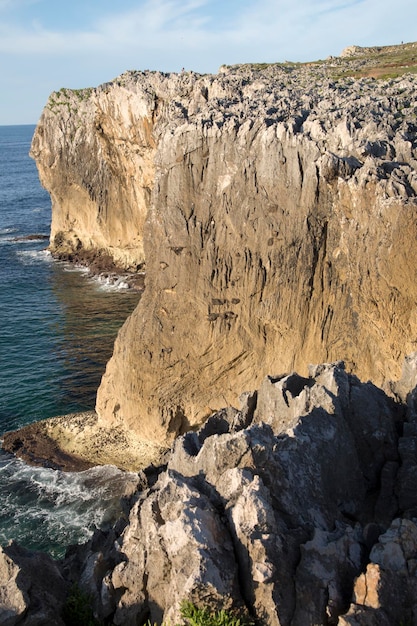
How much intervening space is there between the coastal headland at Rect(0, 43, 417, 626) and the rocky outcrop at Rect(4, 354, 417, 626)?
4cm

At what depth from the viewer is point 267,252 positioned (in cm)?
2766

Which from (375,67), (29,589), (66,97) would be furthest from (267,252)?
(66,97)

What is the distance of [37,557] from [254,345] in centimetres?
1690

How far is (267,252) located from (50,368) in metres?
24.4

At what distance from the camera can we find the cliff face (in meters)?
24.0

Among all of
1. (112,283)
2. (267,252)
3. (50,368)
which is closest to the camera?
(267,252)

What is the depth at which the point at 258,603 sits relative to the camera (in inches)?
447

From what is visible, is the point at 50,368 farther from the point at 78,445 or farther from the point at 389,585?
the point at 389,585

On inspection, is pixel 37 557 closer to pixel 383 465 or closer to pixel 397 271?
pixel 383 465

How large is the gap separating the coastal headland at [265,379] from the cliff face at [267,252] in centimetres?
9

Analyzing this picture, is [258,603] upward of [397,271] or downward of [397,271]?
downward

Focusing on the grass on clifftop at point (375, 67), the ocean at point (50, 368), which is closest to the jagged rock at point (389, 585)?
the ocean at point (50, 368)

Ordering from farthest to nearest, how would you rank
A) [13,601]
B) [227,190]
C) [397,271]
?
1. [227,190]
2. [397,271]
3. [13,601]

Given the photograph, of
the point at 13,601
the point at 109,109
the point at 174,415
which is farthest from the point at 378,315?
the point at 109,109
